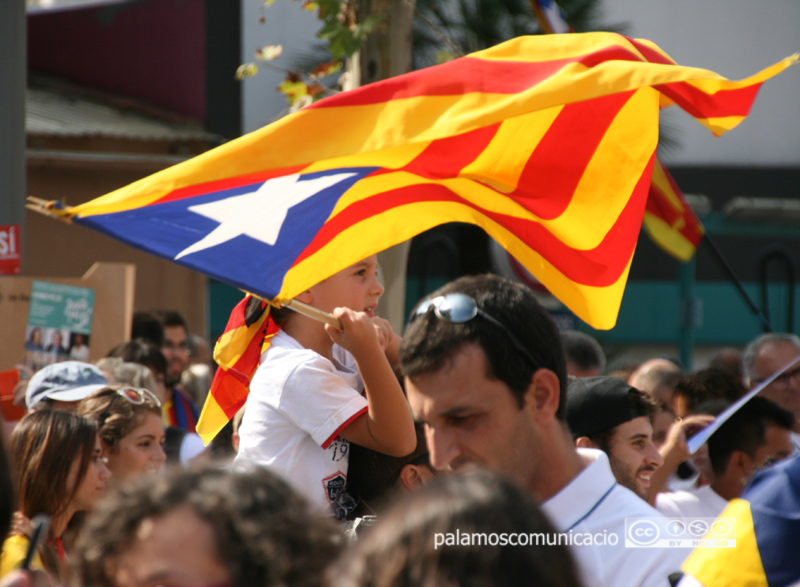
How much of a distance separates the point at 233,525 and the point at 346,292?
179 cm

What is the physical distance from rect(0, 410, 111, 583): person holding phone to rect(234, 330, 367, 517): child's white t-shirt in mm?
800

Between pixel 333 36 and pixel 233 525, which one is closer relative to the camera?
pixel 233 525

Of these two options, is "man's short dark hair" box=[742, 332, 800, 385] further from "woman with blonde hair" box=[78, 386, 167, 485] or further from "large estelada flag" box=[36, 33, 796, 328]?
"woman with blonde hair" box=[78, 386, 167, 485]

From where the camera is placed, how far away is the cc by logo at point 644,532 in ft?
6.18

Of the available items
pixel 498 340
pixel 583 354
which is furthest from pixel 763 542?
pixel 583 354

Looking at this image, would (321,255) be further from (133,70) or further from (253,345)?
(133,70)

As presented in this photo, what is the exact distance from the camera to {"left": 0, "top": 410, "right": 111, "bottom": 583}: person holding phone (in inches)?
128

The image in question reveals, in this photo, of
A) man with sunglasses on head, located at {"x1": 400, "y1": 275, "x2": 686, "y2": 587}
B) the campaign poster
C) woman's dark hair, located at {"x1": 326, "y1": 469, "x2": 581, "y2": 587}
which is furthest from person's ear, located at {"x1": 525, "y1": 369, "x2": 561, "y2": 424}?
the campaign poster

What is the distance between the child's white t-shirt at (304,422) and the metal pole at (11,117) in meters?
3.44

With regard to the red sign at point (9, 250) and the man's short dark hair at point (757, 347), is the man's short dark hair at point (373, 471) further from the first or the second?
the man's short dark hair at point (757, 347)

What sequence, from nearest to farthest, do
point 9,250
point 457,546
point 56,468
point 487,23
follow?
point 457,546 → point 56,468 → point 9,250 → point 487,23

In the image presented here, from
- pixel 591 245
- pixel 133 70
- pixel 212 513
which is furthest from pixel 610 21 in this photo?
pixel 212 513

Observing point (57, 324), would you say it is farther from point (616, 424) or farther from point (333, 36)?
point (616, 424)

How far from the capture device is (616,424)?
11.3 ft
